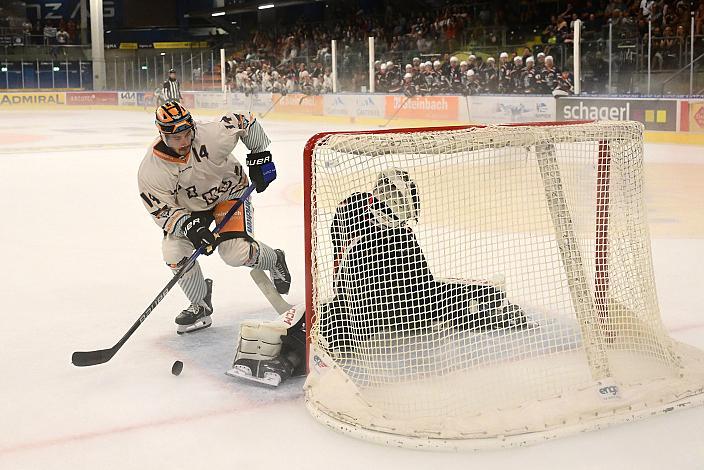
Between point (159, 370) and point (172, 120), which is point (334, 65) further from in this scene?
point (159, 370)

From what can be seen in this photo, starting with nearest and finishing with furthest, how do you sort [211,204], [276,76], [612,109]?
1. [211,204]
2. [612,109]
3. [276,76]

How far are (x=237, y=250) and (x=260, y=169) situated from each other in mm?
315

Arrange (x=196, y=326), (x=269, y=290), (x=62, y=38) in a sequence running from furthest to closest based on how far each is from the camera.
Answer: (x=62, y=38) → (x=196, y=326) → (x=269, y=290)

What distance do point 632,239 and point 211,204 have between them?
154 centimetres

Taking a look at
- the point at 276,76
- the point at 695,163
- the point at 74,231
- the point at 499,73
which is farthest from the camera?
the point at 276,76

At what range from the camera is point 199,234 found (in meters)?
3.34

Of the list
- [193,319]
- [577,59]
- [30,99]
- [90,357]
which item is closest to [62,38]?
[30,99]

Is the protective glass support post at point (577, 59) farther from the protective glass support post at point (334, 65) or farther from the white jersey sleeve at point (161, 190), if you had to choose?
the white jersey sleeve at point (161, 190)

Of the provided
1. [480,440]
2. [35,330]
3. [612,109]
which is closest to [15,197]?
[35,330]

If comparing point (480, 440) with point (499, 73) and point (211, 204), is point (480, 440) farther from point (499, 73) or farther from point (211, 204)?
point (499, 73)

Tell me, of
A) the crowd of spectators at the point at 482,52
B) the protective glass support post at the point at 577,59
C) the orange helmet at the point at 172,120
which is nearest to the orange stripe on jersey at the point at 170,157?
the orange helmet at the point at 172,120

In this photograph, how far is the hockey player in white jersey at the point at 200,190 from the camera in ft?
11.1

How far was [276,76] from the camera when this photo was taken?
19219 mm

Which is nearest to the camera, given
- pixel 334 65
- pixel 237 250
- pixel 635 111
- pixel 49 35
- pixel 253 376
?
pixel 253 376
